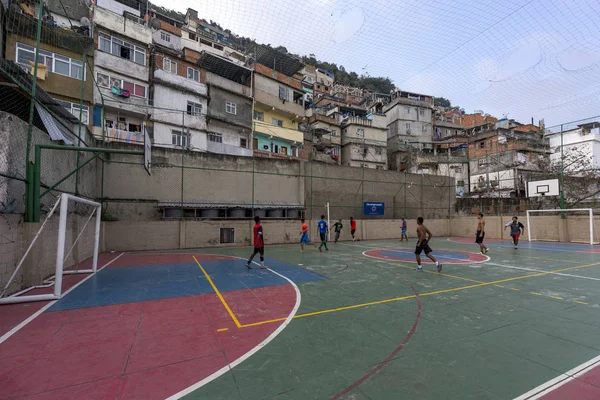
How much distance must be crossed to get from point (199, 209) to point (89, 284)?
9.51m

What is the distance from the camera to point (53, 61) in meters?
18.3

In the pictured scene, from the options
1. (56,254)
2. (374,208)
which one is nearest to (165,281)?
(56,254)

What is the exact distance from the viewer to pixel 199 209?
56.0 feet

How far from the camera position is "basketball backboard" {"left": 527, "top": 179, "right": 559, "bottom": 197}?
2103 cm

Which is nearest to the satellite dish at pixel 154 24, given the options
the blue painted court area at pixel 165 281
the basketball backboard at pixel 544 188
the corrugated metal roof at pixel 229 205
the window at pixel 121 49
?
the window at pixel 121 49

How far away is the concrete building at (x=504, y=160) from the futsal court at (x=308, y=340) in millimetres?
32379

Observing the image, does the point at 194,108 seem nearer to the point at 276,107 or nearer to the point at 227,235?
the point at 276,107

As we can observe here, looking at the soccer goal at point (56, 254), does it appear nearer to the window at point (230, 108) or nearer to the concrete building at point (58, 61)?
the concrete building at point (58, 61)

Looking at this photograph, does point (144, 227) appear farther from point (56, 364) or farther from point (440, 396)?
point (440, 396)

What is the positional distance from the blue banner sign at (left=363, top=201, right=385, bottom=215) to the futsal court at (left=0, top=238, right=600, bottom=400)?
49.8 feet

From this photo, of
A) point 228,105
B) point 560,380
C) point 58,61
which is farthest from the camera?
point 228,105

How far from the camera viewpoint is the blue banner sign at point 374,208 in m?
23.2

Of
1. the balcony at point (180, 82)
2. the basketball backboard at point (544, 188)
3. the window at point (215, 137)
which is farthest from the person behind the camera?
the window at point (215, 137)

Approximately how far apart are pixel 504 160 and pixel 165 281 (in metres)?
43.2
